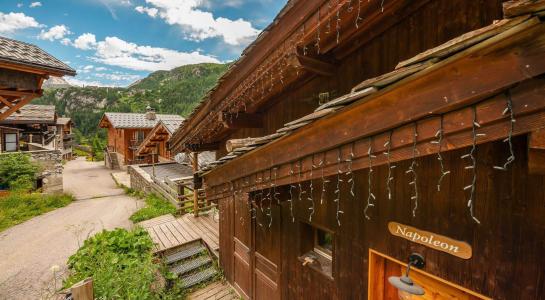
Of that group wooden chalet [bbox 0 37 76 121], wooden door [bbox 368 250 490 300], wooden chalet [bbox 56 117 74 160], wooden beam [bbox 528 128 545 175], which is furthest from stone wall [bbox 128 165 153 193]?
wooden chalet [bbox 56 117 74 160]

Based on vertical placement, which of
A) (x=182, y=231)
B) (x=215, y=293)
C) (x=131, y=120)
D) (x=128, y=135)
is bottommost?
(x=215, y=293)

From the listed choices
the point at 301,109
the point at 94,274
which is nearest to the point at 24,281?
the point at 94,274

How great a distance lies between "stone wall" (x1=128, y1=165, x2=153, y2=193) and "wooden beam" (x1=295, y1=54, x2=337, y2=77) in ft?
53.4

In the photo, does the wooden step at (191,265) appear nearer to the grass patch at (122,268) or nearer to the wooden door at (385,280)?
the grass patch at (122,268)

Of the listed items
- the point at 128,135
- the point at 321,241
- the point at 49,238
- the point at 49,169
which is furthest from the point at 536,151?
the point at 128,135

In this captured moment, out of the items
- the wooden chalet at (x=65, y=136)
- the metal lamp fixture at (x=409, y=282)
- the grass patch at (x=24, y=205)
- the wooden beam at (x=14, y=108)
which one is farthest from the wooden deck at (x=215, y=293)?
the wooden chalet at (x=65, y=136)

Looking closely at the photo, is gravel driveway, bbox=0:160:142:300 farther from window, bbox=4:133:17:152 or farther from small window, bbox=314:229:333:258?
Result: small window, bbox=314:229:333:258

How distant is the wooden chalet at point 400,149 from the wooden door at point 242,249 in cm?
114

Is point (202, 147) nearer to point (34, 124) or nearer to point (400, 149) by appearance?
point (400, 149)

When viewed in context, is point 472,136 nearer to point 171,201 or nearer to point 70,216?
point 171,201

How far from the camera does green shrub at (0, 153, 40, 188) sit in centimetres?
1486

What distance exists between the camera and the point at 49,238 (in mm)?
10844

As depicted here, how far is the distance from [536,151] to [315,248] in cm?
369

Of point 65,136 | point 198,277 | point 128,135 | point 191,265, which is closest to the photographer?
point 198,277
